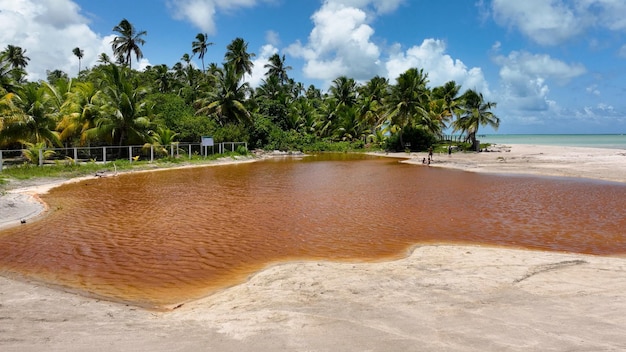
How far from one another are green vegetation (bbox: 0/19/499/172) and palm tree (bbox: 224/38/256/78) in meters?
0.15

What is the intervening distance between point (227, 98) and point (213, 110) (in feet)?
8.11

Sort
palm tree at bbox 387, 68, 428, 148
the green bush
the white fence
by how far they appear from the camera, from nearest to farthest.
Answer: the white fence, palm tree at bbox 387, 68, 428, 148, the green bush

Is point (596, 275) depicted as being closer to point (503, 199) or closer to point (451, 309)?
point (451, 309)

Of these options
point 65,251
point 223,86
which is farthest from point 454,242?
point 223,86

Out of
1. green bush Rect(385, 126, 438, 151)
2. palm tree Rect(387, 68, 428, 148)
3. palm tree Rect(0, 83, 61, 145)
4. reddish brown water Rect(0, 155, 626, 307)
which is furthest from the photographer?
green bush Rect(385, 126, 438, 151)

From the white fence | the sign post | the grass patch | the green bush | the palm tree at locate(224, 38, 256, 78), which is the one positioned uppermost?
the palm tree at locate(224, 38, 256, 78)

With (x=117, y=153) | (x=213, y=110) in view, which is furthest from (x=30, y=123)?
(x=213, y=110)

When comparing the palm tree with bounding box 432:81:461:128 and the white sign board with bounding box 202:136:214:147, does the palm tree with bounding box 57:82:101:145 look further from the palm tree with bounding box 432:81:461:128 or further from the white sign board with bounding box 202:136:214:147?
the palm tree with bounding box 432:81:461:128

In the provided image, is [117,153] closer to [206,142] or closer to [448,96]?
[206,142]

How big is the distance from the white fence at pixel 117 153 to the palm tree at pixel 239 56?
22.0m

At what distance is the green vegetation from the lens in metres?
29.7

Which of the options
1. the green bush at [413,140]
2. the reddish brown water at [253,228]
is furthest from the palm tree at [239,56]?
the reddish brown water at [253,228]

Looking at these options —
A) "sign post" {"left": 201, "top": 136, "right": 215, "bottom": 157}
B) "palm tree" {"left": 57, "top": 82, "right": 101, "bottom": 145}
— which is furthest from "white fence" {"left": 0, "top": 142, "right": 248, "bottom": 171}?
"palm tree" {"left": 57, "top": 82, "right": 101, "bottom": 145}

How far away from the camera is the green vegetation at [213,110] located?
29.7 m
